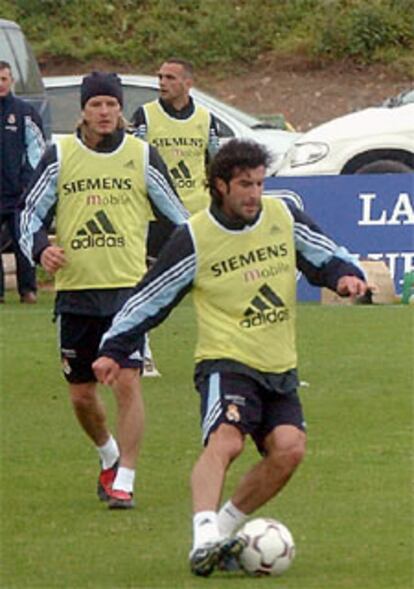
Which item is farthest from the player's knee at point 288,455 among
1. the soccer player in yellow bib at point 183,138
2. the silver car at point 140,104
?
the silver car at point 140,104

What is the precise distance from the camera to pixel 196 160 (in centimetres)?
1519

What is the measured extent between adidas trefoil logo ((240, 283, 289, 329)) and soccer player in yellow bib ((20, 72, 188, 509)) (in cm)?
175

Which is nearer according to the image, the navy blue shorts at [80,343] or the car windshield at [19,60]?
the navy blue shorts at [80,343]

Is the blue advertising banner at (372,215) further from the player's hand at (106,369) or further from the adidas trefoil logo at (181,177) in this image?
the player's hand at (106,369)

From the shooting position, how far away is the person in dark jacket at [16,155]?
60.7 ft

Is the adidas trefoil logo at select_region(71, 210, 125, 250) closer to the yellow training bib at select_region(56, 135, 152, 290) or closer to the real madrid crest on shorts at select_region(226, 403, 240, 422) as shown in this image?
the yellow training bib at select_region(56, 135, 152, 290)

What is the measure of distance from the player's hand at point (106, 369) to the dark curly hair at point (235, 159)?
2.56 feet

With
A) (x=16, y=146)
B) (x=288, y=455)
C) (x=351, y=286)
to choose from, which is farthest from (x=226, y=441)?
(x=16, y=146)

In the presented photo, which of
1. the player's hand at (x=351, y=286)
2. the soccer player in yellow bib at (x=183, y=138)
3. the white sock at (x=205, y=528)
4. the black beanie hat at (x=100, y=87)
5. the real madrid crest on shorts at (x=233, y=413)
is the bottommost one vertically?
the white sock at (x=205, y=528)

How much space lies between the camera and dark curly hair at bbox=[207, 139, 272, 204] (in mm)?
8227

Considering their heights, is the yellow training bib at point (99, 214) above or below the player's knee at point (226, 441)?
above

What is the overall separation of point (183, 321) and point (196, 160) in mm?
2337

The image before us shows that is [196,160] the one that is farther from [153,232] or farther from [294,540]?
[294,540]

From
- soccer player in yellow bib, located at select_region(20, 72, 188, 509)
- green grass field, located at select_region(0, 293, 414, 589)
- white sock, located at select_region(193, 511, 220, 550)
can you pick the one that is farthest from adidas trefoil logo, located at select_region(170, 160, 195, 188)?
white sock, located at select_region(193, 511, 220, 550)
